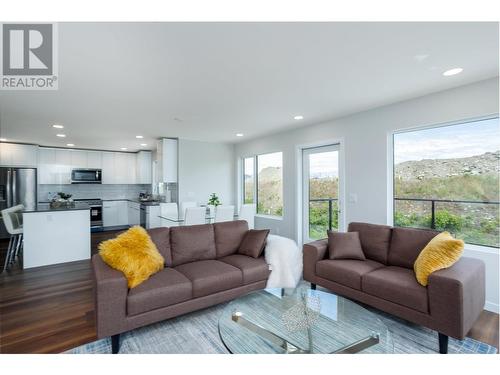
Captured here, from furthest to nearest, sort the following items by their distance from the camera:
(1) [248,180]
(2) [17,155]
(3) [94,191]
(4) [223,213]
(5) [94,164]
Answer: (3) [94,191] → (5) [94,164] → (1) [248,180] → (2) [17,155] → (4) [223,213]

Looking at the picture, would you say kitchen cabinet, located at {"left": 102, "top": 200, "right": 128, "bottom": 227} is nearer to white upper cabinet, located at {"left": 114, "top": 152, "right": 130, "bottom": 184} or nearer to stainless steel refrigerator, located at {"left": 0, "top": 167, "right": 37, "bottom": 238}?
white upper cabinet, located at {"left": 114, "top": 152, "right": 130, "bottom": 184}

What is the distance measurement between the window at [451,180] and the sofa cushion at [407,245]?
0.74 m

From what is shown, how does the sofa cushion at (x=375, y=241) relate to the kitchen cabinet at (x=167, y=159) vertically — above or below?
below

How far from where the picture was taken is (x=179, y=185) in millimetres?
6016

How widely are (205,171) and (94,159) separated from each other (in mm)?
3830

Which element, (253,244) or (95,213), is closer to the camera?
(253,244)

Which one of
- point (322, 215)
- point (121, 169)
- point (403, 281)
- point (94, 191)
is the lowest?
point (403, 281)

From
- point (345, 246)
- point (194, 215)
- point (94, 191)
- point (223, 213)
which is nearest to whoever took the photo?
point (345, 246)

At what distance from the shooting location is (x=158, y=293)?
219 cm

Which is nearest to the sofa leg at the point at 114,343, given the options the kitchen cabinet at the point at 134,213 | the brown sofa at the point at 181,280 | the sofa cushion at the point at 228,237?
the brown sofa at the point at 181,280

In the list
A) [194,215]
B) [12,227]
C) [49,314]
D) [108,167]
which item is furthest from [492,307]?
[108,167]

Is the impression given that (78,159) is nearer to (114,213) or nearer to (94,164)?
(94,164)

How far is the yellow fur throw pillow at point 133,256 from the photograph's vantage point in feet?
7.23

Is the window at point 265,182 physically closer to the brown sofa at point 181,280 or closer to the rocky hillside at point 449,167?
the brown sofa at point 181,280
